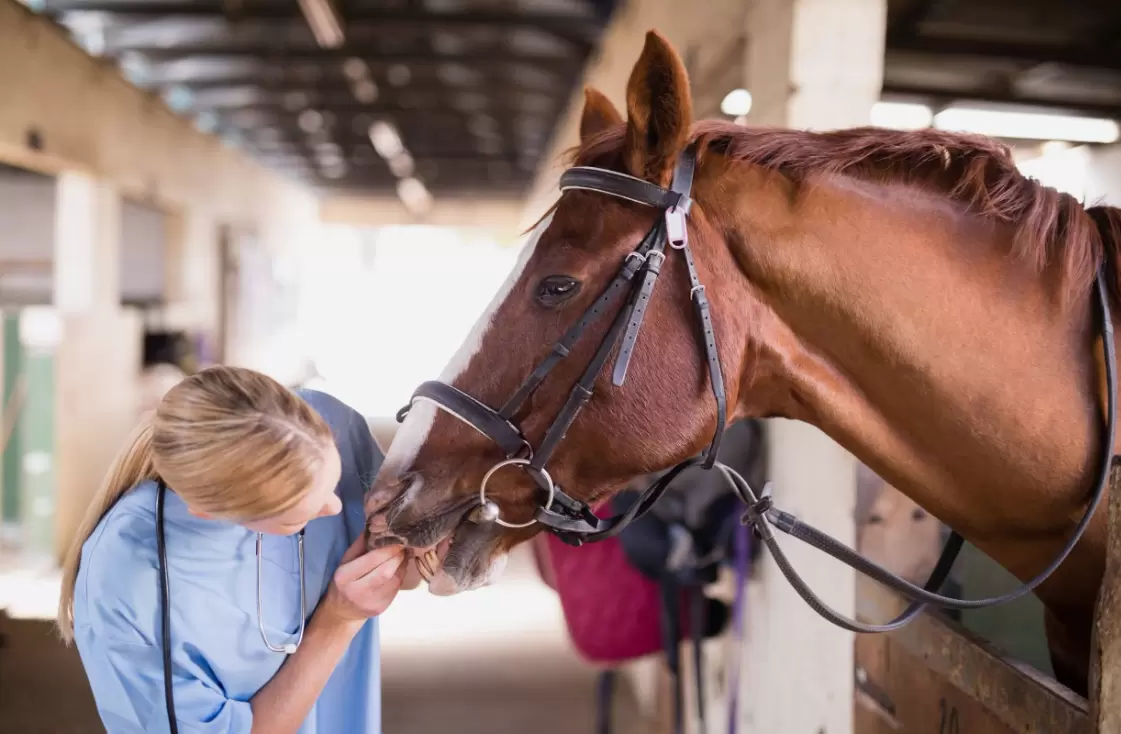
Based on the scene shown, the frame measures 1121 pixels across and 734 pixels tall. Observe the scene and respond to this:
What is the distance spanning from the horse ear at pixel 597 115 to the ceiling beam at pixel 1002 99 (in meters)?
3.20

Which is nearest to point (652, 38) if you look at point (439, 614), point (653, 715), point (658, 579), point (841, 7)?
point (841, 7)

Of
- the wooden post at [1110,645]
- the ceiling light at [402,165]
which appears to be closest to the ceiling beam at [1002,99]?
the wooden post at [1110,645]

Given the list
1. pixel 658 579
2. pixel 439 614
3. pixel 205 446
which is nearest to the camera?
pixel 205 446

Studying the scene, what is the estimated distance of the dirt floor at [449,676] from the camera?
10.9ft

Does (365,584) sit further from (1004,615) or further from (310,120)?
(310,120)

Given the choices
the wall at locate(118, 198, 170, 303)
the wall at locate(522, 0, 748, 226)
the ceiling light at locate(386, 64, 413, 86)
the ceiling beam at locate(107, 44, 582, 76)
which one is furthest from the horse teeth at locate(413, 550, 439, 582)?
the wall at locate(118, 198, 170, 303)

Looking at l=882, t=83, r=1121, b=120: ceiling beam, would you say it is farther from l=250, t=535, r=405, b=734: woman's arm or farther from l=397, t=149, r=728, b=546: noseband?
l=250, t=535, r=405, b=734: woman's arm

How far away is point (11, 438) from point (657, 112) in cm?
664

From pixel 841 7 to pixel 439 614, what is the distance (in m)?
4.06

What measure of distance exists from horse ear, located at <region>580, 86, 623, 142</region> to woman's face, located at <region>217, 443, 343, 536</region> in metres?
0.76

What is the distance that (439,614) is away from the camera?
466cm

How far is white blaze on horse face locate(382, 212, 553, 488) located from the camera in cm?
112

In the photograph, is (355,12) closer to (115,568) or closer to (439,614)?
(439,614)

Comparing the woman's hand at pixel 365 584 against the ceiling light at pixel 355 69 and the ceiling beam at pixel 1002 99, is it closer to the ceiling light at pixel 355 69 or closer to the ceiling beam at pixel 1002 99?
the ceiling beam at pixel 1002 99
